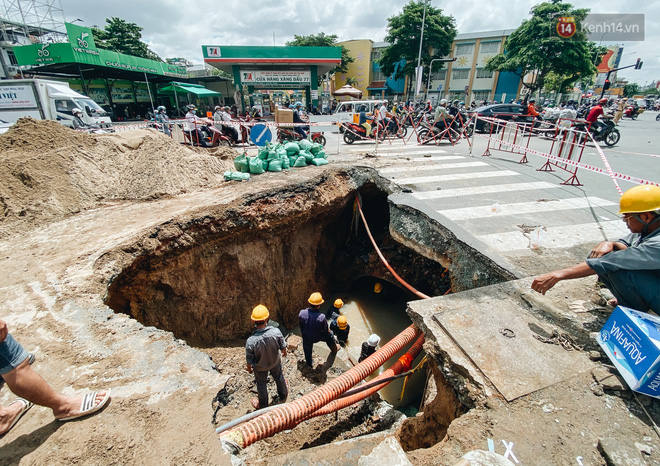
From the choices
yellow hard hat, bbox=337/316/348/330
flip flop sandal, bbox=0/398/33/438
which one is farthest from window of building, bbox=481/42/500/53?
flip flop sandal, bbox=0/398/33/438

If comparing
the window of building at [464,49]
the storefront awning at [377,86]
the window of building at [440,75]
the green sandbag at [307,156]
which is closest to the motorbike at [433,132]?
the green sandbag at [307,156]

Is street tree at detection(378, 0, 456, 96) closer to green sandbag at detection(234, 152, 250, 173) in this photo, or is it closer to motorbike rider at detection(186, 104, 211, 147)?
motorbike rider at detection(186, 104, 211, 147)

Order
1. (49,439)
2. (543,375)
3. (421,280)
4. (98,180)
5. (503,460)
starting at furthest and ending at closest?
1. (421,280)
2. (98,180)
3. (543,375)
4. (49,439)
5. (503,460)

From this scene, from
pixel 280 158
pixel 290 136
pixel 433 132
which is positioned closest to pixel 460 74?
pixel 433 132

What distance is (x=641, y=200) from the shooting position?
2389 mm

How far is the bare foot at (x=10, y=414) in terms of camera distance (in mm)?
2100

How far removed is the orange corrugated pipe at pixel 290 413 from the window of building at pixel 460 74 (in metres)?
43.0

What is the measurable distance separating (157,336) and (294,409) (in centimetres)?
154

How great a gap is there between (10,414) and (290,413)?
204cm

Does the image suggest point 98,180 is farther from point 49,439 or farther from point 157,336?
point 49,439

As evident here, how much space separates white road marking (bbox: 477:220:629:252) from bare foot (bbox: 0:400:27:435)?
503 cm

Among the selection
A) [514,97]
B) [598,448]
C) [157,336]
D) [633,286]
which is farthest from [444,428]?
[514,97]

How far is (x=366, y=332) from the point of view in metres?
7.38

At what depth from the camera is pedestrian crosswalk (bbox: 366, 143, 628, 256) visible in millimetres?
4523
